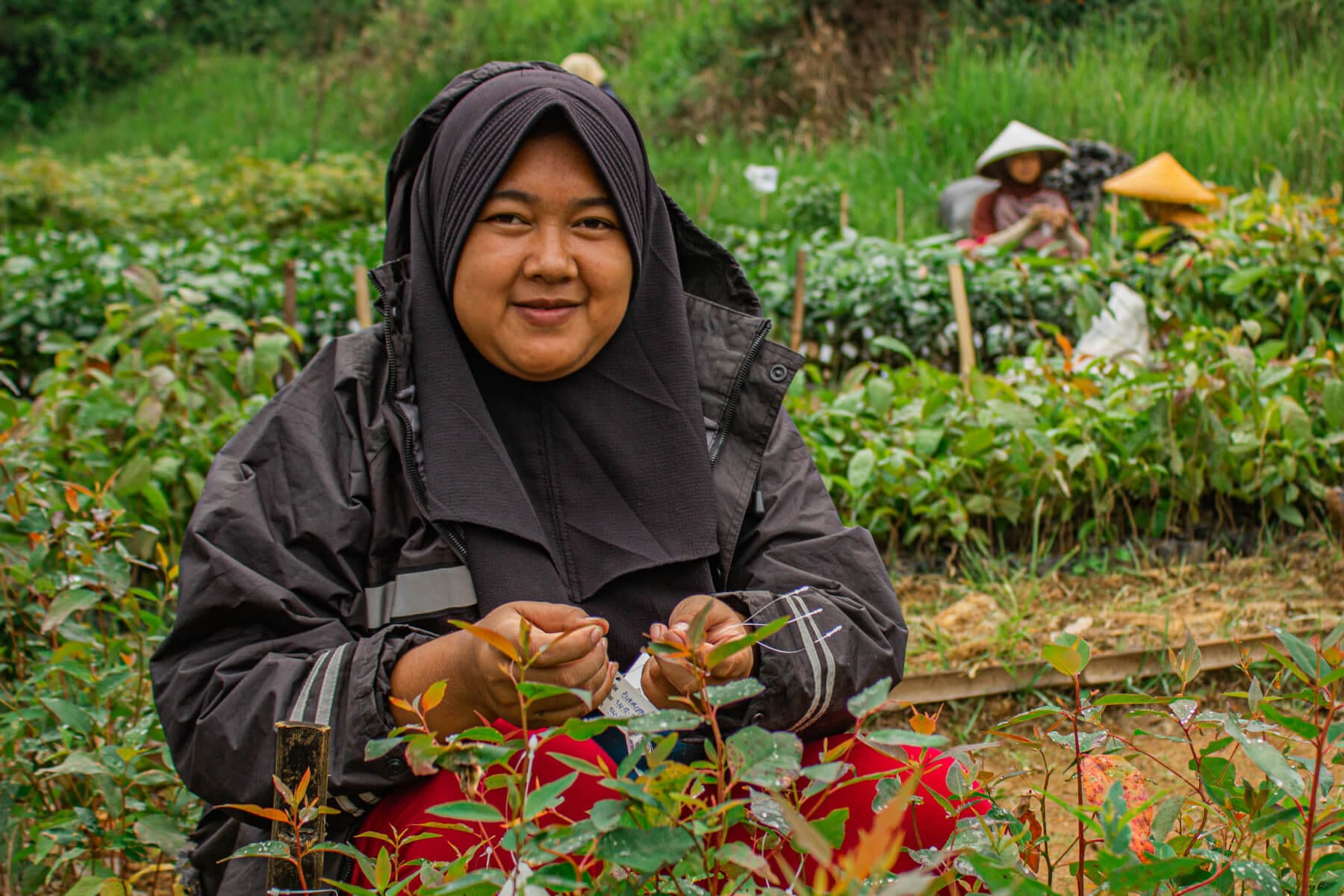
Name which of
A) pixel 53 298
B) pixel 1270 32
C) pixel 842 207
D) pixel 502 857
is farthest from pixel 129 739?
pixel 1270 32

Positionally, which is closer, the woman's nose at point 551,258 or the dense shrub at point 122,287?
the woman's nose at point 551,258

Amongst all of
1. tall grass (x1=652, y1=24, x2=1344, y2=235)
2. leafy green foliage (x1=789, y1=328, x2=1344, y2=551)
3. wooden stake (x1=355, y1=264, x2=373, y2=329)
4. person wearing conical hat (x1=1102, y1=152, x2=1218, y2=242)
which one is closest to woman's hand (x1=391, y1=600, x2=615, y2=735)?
leafy green foliage (x1=789, y1=328, x2=1344, y2=551)

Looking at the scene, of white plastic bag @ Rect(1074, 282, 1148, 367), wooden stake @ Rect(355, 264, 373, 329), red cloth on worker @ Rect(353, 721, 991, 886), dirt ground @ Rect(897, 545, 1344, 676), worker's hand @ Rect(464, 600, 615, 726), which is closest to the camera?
worker's hand @ Rect(464, 600, 615, 726)

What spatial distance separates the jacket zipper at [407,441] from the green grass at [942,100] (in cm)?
636

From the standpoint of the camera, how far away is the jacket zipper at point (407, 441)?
157cm

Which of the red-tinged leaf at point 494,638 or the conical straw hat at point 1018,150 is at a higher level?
the red-tinged leaf at point 494,638

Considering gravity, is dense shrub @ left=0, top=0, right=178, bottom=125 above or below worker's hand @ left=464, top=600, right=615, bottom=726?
above

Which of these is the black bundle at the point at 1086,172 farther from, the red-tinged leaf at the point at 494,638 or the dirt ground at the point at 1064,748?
the red-tinged leaf at the point at 494,638

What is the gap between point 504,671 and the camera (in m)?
1.17

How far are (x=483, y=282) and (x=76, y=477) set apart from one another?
174cm

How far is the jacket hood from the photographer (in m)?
1.73

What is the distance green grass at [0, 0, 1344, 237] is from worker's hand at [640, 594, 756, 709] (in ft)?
21.0

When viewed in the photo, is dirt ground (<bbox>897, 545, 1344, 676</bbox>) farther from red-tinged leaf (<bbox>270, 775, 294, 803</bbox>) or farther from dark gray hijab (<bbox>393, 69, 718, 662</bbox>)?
red-tinged leaf (<bbox>270, 775, 294, 803</bbox>)

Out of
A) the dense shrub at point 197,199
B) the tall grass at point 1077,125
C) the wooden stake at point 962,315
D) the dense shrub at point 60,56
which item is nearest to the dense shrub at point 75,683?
the wooden stake at point 962,315
